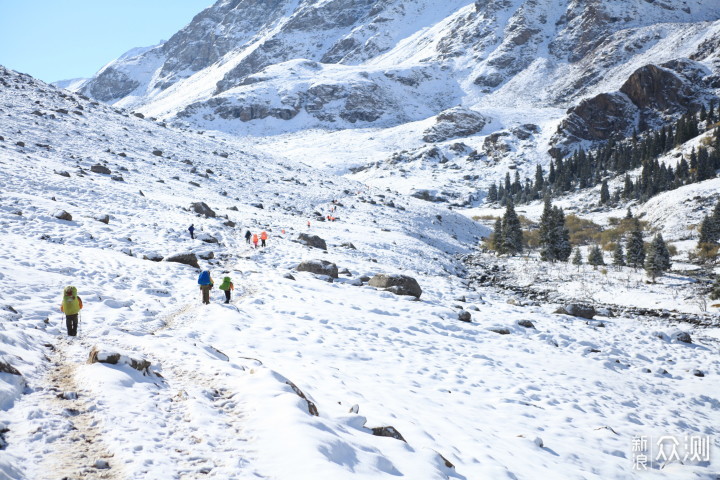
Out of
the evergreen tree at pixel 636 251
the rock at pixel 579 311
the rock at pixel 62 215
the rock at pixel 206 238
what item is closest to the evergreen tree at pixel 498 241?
the evergreen tree at pixel 636 251

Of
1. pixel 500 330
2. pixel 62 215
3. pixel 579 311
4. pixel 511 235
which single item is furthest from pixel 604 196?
pixel 62 215

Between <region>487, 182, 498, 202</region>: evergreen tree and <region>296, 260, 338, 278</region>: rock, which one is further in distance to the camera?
<region>487, 182, 498, 202</region>: evergreen tree

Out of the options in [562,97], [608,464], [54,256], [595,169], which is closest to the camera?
[608,464]

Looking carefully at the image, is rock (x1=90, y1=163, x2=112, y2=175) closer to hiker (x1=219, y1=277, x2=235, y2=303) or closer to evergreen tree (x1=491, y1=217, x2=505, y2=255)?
hiker (x1=219, y1=277, x2=235, y2=303)

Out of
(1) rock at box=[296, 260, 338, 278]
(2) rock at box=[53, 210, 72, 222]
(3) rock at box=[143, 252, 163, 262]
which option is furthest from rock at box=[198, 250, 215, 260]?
(2) rock at box=[53, 210, 72, 222]

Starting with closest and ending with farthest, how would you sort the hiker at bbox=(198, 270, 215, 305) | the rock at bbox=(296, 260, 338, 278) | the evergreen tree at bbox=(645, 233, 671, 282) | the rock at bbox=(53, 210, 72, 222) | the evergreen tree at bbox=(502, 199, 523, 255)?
1. the hiker at bbox=(198, 270, 215, 305)
2. the rock at bbox=(53, 210, 72, 222)
3. the rock at bbox=(296, 260, 338, 278)
4. the evergreen tree at bbox=(645, 233, 671, 282)
5. the evergreen tree at bbox=(502, 199, 523, 255)

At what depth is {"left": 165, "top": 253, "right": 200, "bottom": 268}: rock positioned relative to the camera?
18.6m

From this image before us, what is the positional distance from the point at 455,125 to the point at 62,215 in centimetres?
15613

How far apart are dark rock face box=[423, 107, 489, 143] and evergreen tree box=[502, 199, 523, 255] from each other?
110276 mm

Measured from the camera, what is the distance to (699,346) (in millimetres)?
17203

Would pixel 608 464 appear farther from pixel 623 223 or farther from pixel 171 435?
pixel 623 223

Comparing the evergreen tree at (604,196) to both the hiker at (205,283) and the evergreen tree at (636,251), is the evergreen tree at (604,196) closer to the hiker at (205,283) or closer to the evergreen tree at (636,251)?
the evergreen tree at (636,251)

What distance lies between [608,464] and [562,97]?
662ft

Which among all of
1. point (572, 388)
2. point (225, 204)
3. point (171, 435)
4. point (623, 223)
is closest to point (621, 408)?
point (572, 388)
